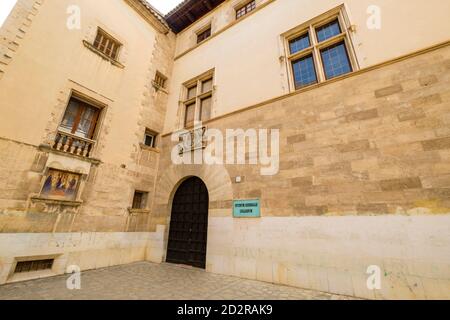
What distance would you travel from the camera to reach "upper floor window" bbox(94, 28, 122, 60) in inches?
276

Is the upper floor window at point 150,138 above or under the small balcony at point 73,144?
above

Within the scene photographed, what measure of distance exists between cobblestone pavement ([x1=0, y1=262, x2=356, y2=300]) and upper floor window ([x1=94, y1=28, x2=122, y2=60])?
7.07 m

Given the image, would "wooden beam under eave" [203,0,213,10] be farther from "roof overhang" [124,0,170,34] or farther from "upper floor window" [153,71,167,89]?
"upper floor window" [153,71,167,89]

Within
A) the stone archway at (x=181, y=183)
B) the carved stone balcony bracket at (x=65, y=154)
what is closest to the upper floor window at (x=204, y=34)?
the stone archway at (x=181, y=183)

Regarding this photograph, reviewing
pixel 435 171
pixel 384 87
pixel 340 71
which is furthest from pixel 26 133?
pixel 435 171

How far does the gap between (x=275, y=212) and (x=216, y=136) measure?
122 inches

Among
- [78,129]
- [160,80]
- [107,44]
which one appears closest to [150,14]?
[160,80]

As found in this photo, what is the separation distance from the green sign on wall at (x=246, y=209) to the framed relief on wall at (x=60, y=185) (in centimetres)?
455

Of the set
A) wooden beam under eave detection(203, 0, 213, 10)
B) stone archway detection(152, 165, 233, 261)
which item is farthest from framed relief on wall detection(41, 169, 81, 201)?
wooden beam under eave detection(203, 0, 213, 10)

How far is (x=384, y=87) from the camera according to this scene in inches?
170

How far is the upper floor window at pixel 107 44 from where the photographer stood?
7020mm

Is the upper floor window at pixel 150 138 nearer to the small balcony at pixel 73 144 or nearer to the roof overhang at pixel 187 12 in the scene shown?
the small balcony at pixel 73 144

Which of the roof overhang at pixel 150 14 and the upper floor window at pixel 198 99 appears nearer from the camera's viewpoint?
the upper floor window at pixel 198 99
